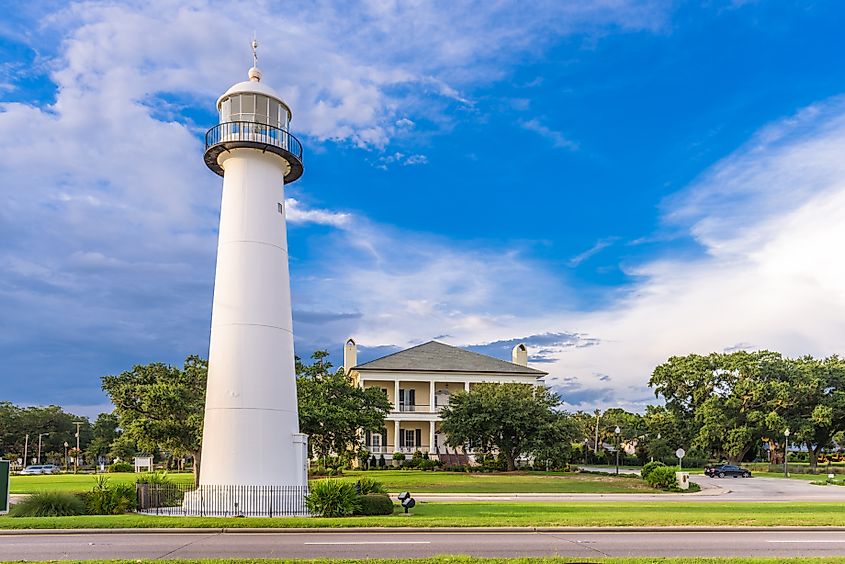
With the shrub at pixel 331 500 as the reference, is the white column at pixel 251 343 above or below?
above

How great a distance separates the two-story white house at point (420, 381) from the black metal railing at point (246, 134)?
144 feet

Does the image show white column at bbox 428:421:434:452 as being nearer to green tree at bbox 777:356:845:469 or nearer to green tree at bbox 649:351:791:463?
green tree at bbox 649:351:791:463

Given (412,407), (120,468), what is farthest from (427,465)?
(120,468)

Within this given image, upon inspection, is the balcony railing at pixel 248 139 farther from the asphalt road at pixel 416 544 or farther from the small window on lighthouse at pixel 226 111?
the asphalt road at pixel 416 544

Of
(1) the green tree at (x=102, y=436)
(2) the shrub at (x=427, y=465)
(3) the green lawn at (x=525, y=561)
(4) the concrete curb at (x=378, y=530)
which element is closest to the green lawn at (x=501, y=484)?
(2) the shrub at (x=427, y=465)

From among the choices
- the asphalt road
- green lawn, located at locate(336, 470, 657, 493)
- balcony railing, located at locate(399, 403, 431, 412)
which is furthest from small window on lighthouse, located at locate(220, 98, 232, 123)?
balcony railing, located at locate(399, 403, 431, 412)

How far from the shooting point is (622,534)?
691 inches

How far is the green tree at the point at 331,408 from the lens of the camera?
43.5 meters

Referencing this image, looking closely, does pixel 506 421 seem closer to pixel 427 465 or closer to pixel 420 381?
pixel 427 465

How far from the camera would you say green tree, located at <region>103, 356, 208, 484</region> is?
1407 inches

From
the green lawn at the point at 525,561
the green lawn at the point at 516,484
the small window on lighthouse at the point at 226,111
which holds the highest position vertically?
the small window on lighthouse at the point at 226,111

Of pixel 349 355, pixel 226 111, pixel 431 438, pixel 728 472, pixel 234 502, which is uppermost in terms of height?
pixel 226 111

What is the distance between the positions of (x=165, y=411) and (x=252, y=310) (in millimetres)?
15616

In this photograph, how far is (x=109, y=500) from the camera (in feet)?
71.5
